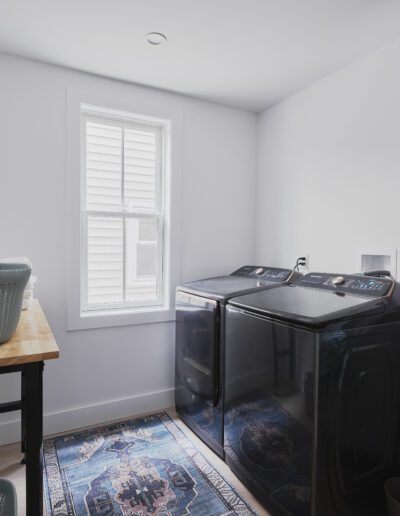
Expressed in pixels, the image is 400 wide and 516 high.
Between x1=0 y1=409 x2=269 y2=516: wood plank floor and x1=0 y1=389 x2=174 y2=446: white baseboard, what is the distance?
11cm

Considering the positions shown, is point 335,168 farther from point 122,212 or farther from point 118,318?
point 118,318

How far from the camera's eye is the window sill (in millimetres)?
2383

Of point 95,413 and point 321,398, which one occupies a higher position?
point 321,398

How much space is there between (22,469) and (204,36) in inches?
106

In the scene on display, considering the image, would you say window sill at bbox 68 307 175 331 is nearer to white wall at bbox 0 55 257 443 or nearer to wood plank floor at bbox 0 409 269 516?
white wall at bbox 0 55 257 443

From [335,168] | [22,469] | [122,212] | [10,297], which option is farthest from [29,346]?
[335,168]

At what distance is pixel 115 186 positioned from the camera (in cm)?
258

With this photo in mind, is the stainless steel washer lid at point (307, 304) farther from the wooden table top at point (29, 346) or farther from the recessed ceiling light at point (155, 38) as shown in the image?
the recessed ceiling light at point (155, 38)

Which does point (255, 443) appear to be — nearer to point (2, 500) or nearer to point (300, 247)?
point (2, 500)

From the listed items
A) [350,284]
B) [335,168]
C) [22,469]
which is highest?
[335,168]

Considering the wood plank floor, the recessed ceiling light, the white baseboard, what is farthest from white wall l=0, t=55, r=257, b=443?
the recessed ceiling light

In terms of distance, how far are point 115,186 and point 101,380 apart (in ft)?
4.71

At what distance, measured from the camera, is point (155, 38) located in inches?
76.6

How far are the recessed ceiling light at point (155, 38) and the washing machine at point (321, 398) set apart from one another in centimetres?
156
